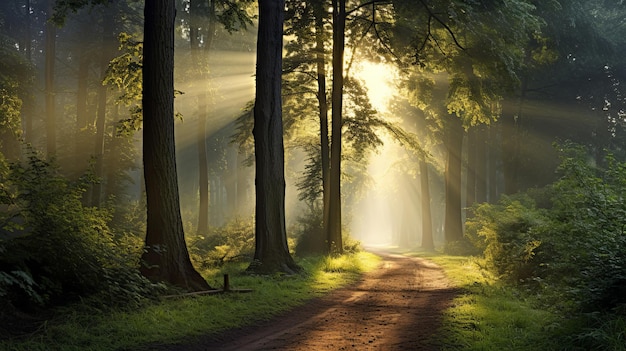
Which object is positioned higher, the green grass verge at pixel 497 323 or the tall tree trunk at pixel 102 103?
the tall tree trunk at pixel 102 103

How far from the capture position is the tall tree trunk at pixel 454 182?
1156 inches

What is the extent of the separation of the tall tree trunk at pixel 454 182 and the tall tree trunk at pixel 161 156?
21.1 m

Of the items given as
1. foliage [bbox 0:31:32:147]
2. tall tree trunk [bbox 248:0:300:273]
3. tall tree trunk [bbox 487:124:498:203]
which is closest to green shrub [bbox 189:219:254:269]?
tall tree trunk [bbox 248:0:300:273]

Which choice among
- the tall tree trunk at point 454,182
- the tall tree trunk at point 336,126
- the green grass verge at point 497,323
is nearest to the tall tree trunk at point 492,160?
the tall tree trunk at point 454,182

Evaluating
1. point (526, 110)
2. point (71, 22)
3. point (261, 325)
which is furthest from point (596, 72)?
point (71, 22)

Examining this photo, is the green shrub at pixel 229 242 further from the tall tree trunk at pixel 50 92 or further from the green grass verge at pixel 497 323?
the green grass verge at pixel 497 323

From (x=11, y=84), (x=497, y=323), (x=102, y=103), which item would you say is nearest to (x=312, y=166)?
(x=102, y=103)

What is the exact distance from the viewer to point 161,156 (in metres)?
10.6

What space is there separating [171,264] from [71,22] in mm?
41512

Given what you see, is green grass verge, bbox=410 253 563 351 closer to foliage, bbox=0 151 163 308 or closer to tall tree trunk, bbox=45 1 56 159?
foliage, bbox=0 151 163 308

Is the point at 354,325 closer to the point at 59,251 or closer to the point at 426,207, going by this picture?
the point at 59,251

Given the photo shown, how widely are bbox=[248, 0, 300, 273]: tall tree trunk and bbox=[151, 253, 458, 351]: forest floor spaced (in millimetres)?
2757

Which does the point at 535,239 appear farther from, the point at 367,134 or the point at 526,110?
the point at 526,110

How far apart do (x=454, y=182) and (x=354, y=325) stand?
21818 mm
